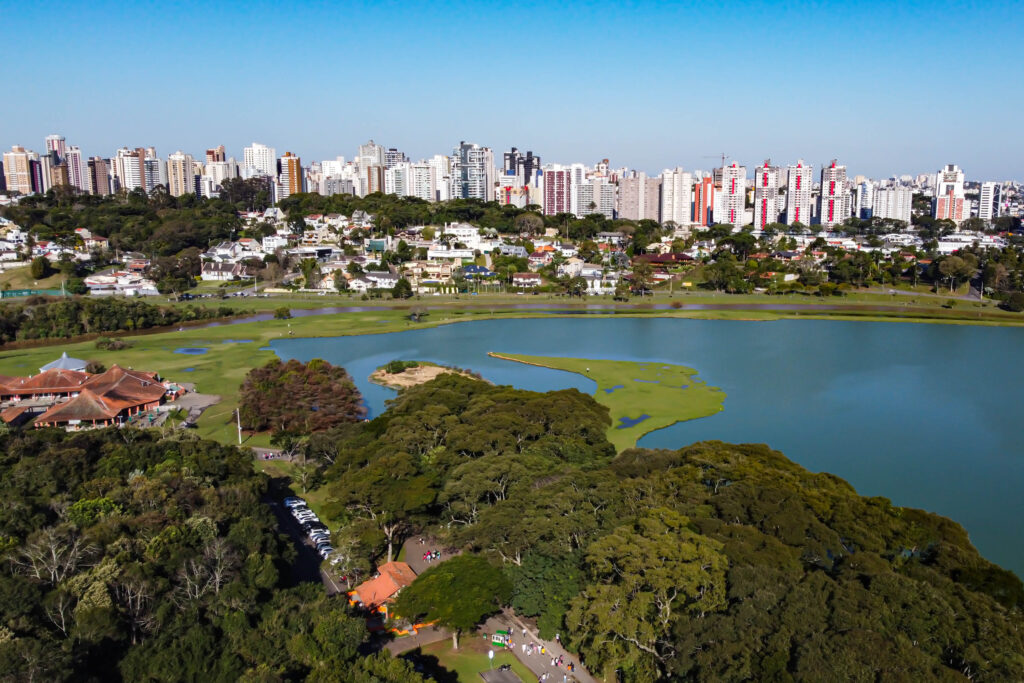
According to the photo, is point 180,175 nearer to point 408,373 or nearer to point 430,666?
point 408,373

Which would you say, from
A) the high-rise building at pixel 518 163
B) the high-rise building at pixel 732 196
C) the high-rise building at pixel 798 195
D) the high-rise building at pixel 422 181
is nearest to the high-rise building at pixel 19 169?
the high-rise building at pixel 422 181

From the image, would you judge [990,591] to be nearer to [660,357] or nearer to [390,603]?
[390,603]

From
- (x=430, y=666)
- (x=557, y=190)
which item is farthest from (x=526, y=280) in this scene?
(x=430, y=666)

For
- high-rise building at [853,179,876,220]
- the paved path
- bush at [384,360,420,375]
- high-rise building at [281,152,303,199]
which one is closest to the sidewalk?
the paved path

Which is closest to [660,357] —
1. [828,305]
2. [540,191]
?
[828,305]

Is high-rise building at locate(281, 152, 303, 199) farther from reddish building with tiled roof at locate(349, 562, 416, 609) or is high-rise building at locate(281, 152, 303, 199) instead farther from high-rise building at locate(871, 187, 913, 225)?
reddish building with tiled roof at locate(349, 562, 416, 609)

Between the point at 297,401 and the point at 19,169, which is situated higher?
the point at 19,169
